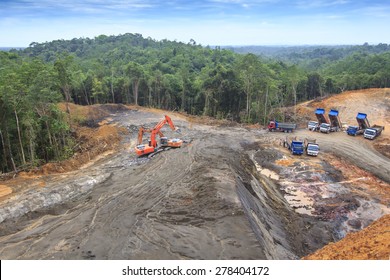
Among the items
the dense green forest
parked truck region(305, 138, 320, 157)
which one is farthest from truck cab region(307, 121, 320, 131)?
parked truck region(305, 138, 320, 157)

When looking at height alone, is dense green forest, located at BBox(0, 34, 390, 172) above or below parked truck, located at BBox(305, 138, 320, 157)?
above

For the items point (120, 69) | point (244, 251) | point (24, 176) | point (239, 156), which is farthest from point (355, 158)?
point (120, 69)

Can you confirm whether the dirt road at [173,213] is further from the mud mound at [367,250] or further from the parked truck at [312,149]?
the mud mound at [367,250]

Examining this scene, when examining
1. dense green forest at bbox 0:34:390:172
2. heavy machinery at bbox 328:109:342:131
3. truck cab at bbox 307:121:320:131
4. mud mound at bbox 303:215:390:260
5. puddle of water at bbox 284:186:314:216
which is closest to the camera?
mud mound at bbox 303:215:390:260

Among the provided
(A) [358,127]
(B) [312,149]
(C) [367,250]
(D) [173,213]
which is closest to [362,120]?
(A) [358,127]

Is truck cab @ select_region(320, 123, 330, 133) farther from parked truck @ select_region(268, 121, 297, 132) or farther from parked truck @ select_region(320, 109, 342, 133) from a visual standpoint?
parked truck @ select_region(268, 121, 297, 132)

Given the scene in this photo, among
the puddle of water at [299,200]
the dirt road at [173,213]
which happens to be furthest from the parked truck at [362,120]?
the puddle of water at [299,200]
